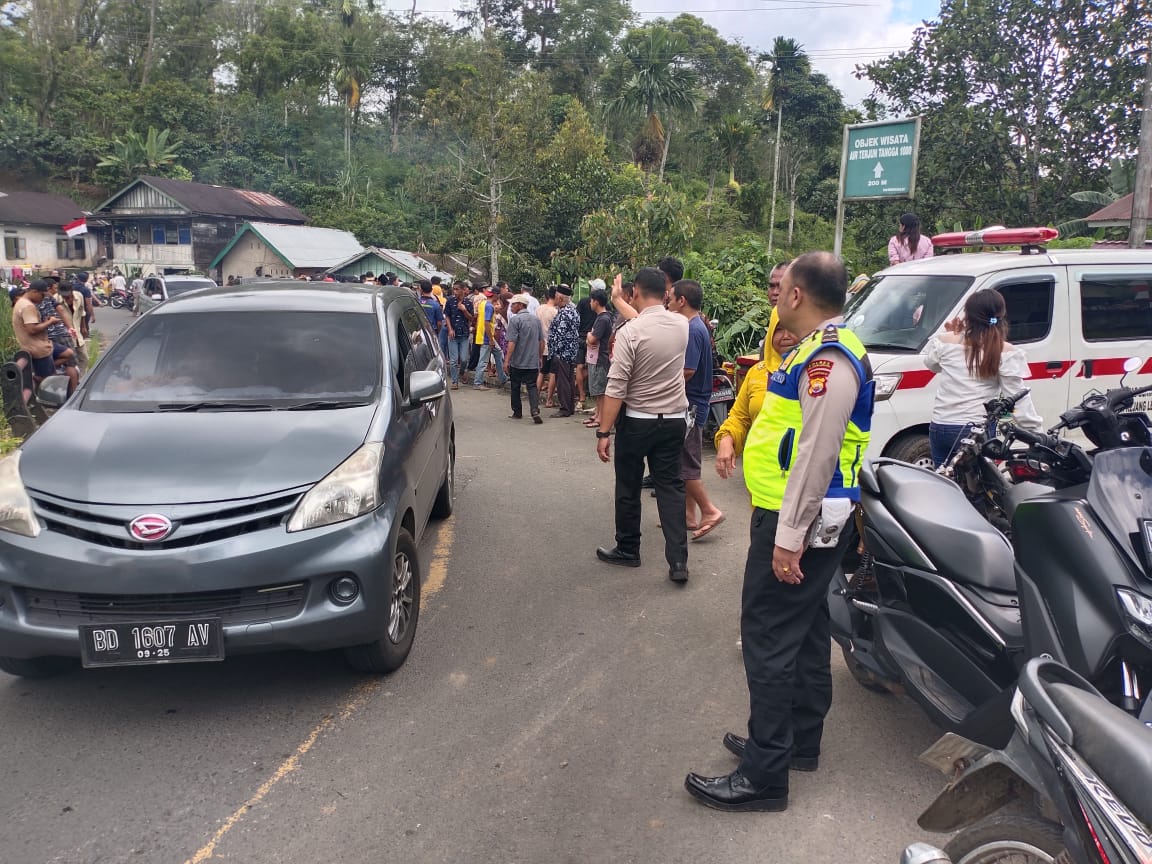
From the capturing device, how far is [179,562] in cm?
357

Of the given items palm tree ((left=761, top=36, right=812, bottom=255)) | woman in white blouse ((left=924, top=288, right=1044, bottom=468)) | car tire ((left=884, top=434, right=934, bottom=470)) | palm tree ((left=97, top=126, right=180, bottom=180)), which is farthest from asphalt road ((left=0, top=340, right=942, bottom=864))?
palm tree ((left=97, top=126, right=180, bottom=180))

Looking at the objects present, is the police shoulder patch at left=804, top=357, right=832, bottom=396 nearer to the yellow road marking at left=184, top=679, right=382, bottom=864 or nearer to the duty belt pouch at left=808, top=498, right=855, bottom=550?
the duty belt pouch at left=808, top=498, right=855, bottom=550

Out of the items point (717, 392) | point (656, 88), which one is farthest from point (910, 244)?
point (656, 88)

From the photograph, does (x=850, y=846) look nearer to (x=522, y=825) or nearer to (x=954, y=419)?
(x=522, y=825)

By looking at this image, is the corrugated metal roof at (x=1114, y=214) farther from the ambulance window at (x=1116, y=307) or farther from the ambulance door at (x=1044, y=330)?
the ambulance door at (x=1044, y=330)

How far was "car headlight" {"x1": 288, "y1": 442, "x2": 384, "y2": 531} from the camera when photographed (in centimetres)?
381

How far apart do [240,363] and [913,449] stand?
4830mm

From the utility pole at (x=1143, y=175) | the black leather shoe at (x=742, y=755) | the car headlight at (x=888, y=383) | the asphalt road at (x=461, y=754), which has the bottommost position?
the asphalt road at (x=461, y=754)

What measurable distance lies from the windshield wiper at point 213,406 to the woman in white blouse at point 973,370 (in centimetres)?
399

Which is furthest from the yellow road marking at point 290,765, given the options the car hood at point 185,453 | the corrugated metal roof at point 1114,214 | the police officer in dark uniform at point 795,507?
the corrugated metal roof at point 1114,214

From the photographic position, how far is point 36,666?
13.3 feet

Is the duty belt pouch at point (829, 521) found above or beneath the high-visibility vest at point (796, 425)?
beneath

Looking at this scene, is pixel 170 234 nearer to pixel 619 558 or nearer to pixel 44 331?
pixel 44 331

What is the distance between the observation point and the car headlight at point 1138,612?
7.98ft
